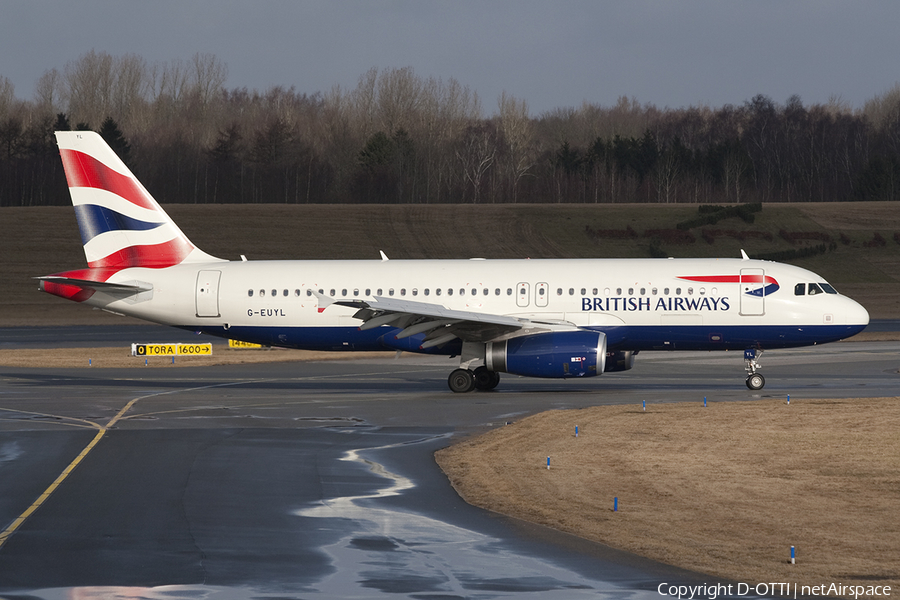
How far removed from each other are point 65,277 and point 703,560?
2687 centimetres

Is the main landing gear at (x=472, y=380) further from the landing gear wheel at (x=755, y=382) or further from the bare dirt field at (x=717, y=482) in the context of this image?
the landing gear wheel at (x=755, y=382)

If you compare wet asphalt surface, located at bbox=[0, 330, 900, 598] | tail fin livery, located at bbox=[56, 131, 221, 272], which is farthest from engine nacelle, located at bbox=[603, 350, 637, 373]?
tail fin livery, located at bbox=[56, 131, 221, 272]

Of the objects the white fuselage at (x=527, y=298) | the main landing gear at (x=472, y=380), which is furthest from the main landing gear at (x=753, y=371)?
the main landing gear at (x=472, y=380)

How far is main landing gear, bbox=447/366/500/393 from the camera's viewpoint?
3152 centimetres

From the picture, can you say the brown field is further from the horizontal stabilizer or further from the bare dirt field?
the bare dirt field

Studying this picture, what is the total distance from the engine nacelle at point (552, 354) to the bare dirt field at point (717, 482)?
11.5 ft

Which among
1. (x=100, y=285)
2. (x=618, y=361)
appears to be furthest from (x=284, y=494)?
(x=100, y=285)

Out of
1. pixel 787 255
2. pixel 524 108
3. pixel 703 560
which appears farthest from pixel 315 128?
pixel 703 560

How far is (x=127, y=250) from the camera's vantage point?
34.6m

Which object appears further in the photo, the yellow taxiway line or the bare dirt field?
the yellow taxiway line

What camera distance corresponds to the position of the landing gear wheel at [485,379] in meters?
32.1

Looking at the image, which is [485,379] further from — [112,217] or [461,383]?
[112,217]

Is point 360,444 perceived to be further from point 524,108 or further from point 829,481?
point 524,108

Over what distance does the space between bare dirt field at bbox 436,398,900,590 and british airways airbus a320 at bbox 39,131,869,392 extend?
5.84m
